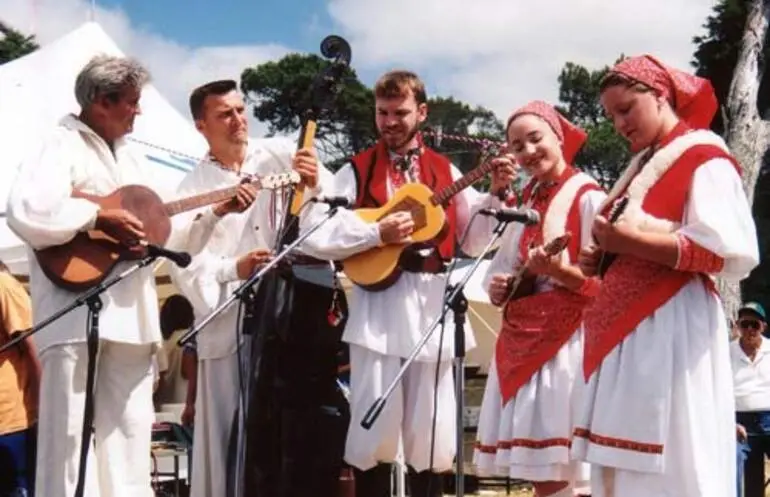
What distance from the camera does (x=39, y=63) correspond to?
11.0 meters

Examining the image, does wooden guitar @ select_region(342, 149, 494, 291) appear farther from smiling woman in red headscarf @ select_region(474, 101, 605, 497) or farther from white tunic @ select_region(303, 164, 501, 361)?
smiling woman in red headscarf @ select_region(474, 101, 605, 497)

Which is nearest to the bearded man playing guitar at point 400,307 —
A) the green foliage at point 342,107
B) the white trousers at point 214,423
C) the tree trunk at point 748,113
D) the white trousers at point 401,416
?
the white trousers at point 401,416

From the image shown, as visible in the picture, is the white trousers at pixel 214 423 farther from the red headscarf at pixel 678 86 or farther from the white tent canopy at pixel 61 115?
the white tent canopy at pixel 61 115

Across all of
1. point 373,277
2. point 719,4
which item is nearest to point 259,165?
point 373,277

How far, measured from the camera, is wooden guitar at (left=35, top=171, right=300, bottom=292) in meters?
4.44

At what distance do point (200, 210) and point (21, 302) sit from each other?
4.06 feet

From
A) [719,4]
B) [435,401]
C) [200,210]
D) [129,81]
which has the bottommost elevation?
[435,401]

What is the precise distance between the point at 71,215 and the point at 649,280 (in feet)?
7.22

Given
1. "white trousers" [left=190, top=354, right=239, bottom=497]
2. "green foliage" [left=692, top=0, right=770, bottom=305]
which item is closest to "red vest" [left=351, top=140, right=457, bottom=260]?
"white trousers" [left=190, top=354, right=239, bottom=497]

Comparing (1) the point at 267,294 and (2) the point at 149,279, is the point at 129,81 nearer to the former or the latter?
(2) the point at 149,279

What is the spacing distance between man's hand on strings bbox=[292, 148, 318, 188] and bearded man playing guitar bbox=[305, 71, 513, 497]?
0.17 meters

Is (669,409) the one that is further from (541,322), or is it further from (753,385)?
(753,385)

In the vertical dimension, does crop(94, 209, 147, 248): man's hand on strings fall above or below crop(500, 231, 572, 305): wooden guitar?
above

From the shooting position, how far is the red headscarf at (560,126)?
471cm
